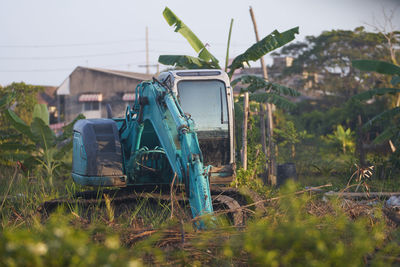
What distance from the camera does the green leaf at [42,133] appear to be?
12.2 meters

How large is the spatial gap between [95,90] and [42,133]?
26397mm

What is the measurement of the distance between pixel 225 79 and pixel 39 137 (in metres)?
6.63

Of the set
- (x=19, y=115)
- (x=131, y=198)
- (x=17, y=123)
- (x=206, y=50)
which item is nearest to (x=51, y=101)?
(x=19, y=115)

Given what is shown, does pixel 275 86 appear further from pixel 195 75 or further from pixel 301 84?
pixel 301 84

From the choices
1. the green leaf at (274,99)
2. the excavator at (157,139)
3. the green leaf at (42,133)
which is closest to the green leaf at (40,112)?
the green leaf at (42,133)

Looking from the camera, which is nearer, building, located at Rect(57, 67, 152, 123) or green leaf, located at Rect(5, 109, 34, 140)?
green leaf, located at Rect(5, 109, 34, 140)

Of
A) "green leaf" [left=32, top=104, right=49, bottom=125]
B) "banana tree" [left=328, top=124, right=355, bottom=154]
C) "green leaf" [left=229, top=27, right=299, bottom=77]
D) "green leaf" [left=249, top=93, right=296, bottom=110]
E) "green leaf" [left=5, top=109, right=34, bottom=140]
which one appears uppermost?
"green leaf" [left=229, top=27, right=299, bottom=77]

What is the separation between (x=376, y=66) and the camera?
12234mm

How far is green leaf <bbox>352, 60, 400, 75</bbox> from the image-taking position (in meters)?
12.0

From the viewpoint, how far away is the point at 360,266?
277 cm

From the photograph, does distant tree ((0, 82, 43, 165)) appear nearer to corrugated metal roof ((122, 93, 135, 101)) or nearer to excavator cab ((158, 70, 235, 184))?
excavator cab ((158, 70, 235, 184))

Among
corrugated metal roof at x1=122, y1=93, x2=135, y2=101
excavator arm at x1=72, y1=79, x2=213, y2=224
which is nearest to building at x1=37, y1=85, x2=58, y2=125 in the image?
corrugated metal roof at x1=122, y1=93, x2=135, y2=101

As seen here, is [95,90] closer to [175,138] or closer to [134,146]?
[134,146]

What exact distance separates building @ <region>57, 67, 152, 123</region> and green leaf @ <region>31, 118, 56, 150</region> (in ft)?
80.1
